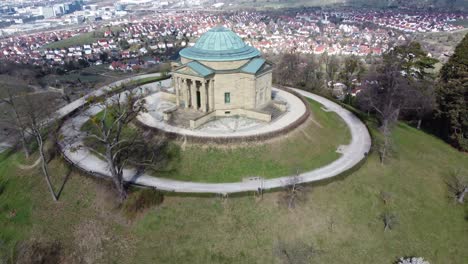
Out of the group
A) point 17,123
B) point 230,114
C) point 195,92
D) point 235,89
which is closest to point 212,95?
point 195,92

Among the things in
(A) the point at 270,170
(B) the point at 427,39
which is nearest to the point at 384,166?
(A) the point at 270,170

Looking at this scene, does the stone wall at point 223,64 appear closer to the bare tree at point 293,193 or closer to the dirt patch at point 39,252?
the bare tree at point 293,193

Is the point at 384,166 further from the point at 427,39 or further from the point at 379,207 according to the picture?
the point at 427,39

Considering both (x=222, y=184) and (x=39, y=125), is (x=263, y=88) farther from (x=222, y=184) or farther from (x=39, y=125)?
(x=39, y=125)

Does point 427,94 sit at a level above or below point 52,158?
above

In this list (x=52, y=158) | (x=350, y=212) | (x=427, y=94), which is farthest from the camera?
(x=427, y=94)

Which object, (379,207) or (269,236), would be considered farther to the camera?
(379,207)
